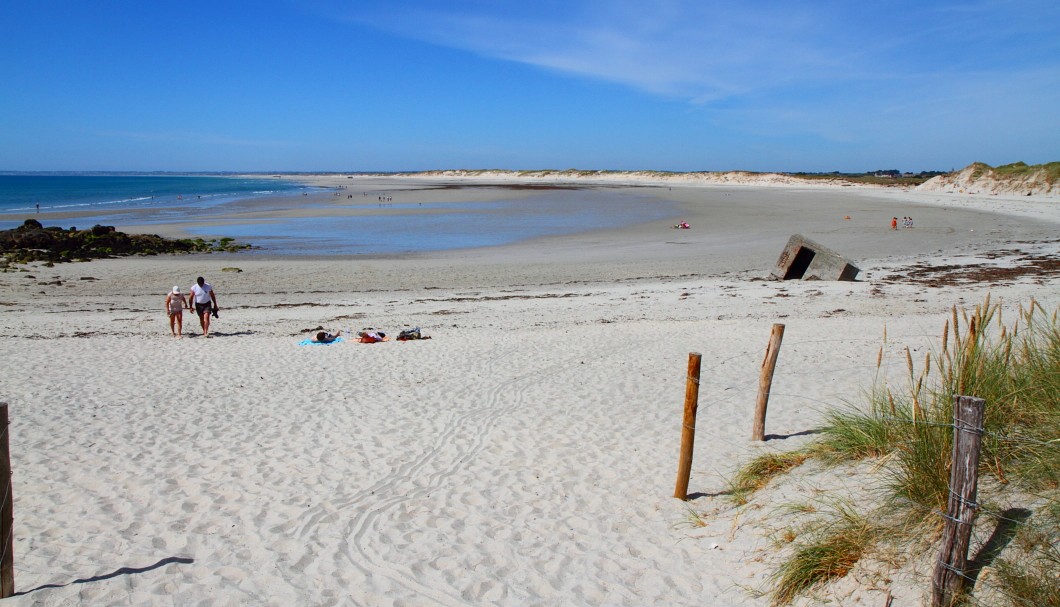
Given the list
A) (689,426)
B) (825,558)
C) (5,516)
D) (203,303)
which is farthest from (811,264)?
(5,516)

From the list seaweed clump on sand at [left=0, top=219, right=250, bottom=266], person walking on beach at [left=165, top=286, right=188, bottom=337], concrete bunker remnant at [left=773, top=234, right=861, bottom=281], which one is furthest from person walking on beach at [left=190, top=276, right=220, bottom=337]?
seaweed clump on sand at [left=0, top=219, right=250, bottom=266]

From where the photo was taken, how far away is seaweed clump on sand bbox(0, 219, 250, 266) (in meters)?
25.4

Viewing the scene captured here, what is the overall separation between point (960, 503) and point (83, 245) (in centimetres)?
3153

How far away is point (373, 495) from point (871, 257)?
74.7 feet

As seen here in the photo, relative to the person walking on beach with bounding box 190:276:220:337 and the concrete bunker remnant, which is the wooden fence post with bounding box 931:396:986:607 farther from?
the concrete bunker remnant

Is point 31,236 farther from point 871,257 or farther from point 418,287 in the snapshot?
point 871,257

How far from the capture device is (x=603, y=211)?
162ft

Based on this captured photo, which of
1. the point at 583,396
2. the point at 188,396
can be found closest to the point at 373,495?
the point at 583,396

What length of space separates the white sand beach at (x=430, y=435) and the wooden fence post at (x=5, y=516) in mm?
160

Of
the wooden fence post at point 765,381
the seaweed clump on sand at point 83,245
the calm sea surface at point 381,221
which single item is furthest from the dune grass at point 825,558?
the seaweed clump on sand at point 83,245

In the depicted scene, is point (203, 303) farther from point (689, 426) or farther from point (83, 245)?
point (83, 245)

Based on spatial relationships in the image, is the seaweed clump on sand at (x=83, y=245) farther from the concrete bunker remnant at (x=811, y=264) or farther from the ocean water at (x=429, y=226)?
the concrete bunker remnant at (x=811, y=264)

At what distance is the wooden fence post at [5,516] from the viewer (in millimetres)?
4086

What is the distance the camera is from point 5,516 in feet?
13.8
